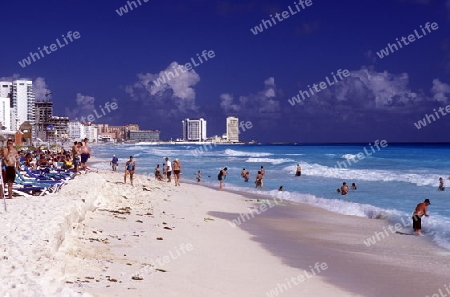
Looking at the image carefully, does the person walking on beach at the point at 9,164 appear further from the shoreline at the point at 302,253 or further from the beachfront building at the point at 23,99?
the beachfront building at the point at 23,99

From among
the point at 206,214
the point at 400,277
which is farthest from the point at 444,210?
the point at 400,277

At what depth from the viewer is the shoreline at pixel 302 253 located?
7.70 m

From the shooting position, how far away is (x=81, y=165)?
2358 cm

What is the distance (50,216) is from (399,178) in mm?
29736

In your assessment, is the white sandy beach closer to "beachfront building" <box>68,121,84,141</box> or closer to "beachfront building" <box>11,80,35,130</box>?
"beachfront building" <box>11,80,35,130</box>

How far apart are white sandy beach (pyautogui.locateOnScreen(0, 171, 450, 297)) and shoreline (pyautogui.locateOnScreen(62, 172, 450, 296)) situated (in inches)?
0.9

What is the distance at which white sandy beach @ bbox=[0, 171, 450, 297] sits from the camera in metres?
6.30

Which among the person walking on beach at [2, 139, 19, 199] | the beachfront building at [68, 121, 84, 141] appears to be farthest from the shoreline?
the beachfront building at [68, 121, 84, 141]

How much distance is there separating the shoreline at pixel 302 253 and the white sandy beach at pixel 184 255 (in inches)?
0.9

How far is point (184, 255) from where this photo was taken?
358 inches

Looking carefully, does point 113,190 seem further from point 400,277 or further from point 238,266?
point 400,277

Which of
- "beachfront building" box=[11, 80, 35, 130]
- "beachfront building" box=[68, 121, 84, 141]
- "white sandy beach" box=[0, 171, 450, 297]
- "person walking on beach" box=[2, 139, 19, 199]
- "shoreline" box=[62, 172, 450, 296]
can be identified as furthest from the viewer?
"beachfront building" box=[68, 121, 84, 141]

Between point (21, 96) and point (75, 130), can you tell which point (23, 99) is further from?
point (75, 130)

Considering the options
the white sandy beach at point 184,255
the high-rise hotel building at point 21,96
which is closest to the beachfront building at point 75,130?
the high-rise hotel building at point 21,96
